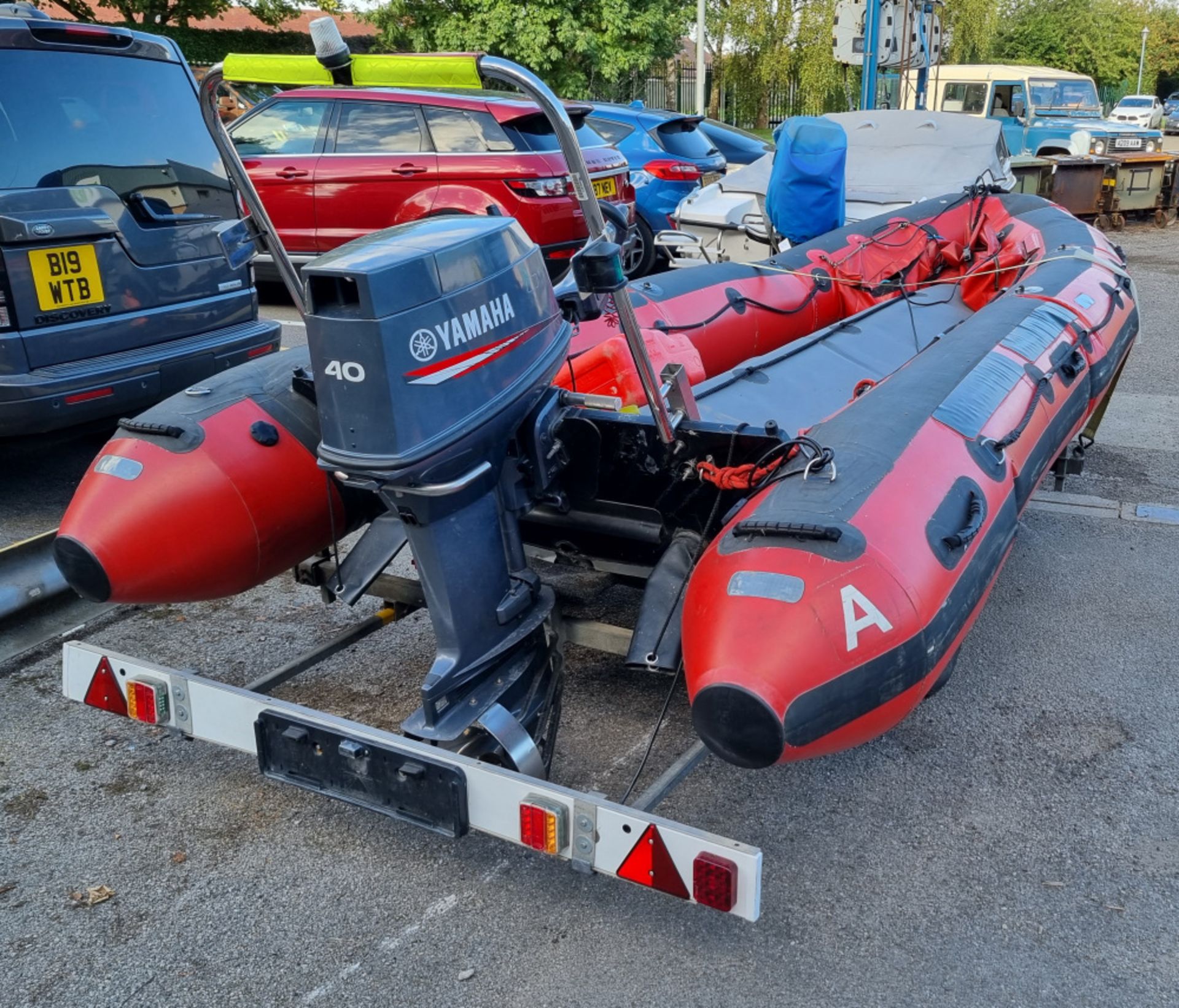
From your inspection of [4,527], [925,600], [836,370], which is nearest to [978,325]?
[836,370]

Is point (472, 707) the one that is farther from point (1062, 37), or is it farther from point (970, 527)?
point (1062, 37)

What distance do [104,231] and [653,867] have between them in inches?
152

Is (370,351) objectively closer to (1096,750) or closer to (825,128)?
→ (1096,750)

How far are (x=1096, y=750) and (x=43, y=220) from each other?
440 centimetres

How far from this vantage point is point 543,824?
2418mm

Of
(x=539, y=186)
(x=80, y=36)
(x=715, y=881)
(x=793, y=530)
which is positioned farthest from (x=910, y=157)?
(x=715, y=881)

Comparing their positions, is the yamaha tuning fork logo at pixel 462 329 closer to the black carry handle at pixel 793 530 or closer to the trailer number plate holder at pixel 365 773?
the black carry handle at pixel 793 530

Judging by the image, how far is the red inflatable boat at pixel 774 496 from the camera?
246 cm

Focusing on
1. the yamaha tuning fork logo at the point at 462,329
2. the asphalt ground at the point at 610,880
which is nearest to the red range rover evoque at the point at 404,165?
the asphalt ground at the point at 610,880

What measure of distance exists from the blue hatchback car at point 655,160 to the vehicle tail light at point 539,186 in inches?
72.2

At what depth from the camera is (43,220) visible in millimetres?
4562

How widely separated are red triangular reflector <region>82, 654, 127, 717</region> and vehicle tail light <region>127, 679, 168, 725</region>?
0.12ft

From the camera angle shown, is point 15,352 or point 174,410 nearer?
point 174,410

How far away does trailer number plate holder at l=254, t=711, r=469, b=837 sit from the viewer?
2.52 metres
